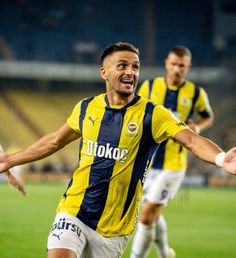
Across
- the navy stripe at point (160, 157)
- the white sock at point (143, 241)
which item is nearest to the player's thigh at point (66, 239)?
the white sock at point (143, 241)

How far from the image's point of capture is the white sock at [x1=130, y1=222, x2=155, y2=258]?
8742 mm

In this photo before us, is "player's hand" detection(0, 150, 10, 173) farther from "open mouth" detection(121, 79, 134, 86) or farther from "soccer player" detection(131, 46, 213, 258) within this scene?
"soccer player" detection(131, 46, 213, 258)

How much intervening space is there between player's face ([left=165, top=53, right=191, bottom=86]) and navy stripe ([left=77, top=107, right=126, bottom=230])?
3.82m

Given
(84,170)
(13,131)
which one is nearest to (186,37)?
(13,131)

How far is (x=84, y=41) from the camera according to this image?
1711 inches

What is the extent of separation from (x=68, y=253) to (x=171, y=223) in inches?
430

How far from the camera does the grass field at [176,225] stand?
35.7 ft

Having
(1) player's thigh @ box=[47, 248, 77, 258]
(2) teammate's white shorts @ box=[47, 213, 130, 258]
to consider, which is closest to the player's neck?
(2) teammate's white shorts @ box=[47, 213, 130, 258]

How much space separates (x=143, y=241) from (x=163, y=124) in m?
3.50

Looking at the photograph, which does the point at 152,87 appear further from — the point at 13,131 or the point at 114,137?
the point at 13,131

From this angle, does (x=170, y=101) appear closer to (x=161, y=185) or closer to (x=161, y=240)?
(x=161, y=185)

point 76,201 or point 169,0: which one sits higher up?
point 169,0

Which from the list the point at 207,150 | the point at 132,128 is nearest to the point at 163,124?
the point at 132,128

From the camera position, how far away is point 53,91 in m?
45.0
